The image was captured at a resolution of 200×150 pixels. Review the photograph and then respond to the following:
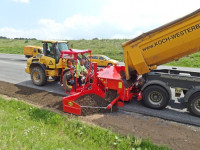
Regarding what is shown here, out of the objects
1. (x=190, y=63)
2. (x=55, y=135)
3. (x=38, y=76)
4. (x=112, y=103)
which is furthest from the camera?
(x=190, y=63)

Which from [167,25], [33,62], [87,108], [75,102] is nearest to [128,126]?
[87,108]

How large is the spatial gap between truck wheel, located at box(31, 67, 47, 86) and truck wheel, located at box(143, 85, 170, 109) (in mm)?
5268

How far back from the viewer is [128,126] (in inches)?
183

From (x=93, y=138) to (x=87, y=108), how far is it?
1601mm

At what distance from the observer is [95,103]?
5.77m

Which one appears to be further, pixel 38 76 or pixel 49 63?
pixel 38 76

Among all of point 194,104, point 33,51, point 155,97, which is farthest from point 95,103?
point 33,51

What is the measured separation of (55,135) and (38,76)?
5.36 m

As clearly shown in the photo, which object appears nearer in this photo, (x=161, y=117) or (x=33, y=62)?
(x=161, y=117)

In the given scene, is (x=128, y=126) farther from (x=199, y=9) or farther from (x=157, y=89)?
(x=199, y=9)

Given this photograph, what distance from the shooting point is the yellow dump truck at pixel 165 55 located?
4.85m

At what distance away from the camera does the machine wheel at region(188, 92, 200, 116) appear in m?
5.11

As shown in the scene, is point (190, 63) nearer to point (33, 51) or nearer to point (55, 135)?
point (55, 135)

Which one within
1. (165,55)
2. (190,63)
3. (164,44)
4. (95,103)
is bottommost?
(95,103)
